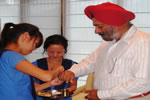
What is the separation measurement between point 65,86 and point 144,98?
73 cm

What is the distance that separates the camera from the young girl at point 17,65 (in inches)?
52.8

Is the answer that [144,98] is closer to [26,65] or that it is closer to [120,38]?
[120,38]

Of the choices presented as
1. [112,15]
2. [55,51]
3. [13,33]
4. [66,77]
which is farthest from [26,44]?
[55,51]

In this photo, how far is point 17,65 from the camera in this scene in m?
1.33

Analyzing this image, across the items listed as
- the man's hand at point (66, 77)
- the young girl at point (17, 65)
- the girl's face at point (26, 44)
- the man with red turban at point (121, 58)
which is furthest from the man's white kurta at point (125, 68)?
the girl's face at point (26, 44)

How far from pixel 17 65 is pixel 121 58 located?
1.91 feet

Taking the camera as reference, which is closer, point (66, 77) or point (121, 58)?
point (121, 58)

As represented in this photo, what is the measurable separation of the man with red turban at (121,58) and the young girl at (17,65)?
1.09 ft

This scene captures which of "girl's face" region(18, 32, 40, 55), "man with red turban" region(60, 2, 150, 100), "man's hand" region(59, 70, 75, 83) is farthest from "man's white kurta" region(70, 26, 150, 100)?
"girl's face" region(18, 32, 40, 55)

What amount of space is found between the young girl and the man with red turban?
13.0 inches

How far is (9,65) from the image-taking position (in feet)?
4.41

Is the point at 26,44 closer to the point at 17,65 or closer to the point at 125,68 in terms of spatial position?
the point at 17,65

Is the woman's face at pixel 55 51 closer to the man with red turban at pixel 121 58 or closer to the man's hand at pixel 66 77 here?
the man's hand at pixel 66 77

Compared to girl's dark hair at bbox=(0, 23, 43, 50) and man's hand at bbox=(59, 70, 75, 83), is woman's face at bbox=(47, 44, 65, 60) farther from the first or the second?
girl's dark hair at bbox=(0, 23, 43, 50)
